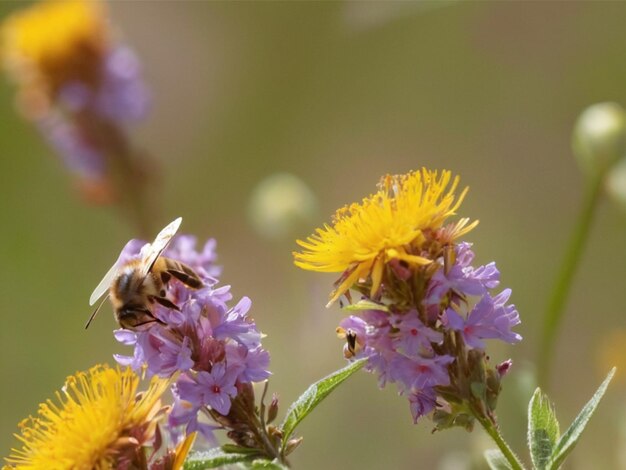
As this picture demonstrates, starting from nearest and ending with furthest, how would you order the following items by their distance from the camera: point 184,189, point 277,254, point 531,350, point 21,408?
point 531,350 < point 21,408 < point 277,254 < point 184,189

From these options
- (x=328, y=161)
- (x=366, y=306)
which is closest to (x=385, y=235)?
(x=366, y=306)

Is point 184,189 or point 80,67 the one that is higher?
point 184,189

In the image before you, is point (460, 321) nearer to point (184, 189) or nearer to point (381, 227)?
point (381, 227)

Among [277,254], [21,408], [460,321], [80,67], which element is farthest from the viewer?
[277,254]

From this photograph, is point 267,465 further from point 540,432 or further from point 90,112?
point 90,112

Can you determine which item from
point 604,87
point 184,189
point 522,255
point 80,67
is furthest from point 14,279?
point 604,87

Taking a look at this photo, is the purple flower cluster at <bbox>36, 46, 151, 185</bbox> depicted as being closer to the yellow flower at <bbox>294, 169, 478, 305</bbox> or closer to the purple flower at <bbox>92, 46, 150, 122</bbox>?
the purple flower at <bbox>92, 46, 150, 122</bbox>

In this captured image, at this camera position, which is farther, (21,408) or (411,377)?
(21,408)
